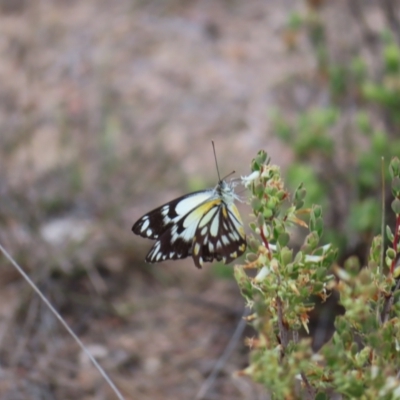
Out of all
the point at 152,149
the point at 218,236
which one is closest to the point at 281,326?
the point at 218,236

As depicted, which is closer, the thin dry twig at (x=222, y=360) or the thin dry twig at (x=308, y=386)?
the thin dry twig at (x=308, y=386)

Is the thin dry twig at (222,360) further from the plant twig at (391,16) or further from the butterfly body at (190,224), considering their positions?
the plant twig at (391,16)

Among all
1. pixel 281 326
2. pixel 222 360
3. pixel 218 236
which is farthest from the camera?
pixel 222 360

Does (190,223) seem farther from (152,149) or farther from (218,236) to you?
(152,149)

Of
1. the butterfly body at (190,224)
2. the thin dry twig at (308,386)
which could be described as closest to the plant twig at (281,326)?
the thin dry twig at (308,386)

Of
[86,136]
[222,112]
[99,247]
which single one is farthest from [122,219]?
[222,112]

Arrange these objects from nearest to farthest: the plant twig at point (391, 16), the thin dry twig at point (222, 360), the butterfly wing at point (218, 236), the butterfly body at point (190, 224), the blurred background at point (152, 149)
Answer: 1. the butterfly wing at point (218, 236)
2. the butterfly body at point (190, 224)
3. the thin dry twig at point (222, 360)
4. the blurred background at point (152, 149)
5. the plant twig at point (391, 16)

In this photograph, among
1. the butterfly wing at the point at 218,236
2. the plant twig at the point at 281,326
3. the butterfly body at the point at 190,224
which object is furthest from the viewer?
the butterfly body at the point at 190,224

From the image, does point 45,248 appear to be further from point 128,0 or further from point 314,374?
point 128,0
